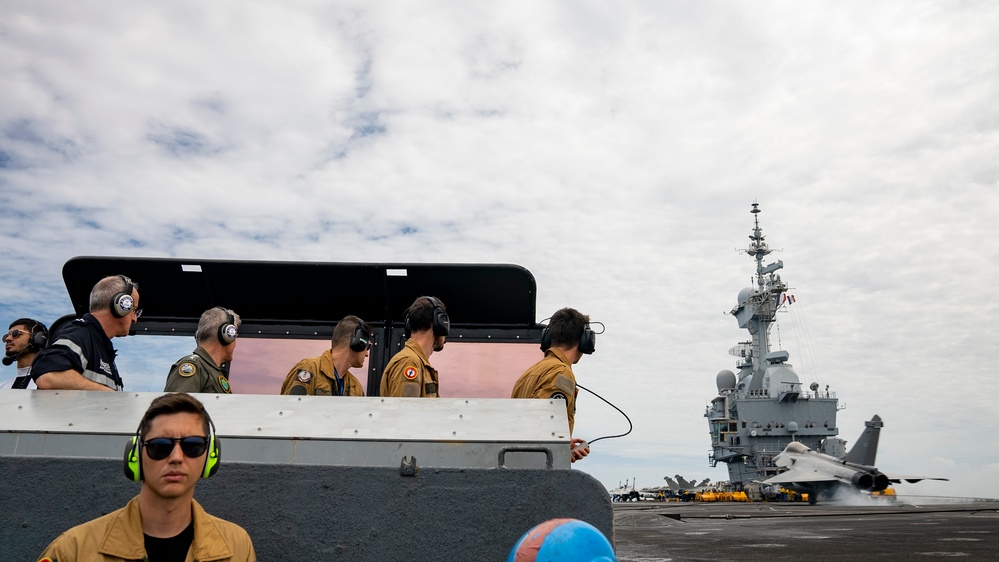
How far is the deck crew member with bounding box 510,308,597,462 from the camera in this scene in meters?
3.74

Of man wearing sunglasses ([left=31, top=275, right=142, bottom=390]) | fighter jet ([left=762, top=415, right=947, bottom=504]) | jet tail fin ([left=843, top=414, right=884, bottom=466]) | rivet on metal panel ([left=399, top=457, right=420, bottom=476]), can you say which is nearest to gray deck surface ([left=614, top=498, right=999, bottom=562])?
man wearing sunglasses ([left=31, top=275, right=142, bottom=390])

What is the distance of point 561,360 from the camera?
13.1ft

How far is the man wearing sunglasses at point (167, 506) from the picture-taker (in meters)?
1.92

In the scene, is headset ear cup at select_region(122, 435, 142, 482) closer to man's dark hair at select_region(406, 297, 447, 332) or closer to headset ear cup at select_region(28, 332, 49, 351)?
man's dark hair at select_region(406, 297, 447, 332)

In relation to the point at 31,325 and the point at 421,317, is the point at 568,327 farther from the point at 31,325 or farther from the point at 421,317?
the point at 31,325

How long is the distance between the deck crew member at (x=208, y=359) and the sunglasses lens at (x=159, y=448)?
4.72 ft

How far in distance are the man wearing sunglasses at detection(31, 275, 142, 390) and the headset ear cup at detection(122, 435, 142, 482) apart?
954 mm

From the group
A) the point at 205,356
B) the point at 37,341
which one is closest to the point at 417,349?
the point at 205,356

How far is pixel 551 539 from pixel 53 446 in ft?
6.00

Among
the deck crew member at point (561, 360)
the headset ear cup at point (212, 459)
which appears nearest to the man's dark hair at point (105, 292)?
the headset ear cup at point (212, 459)

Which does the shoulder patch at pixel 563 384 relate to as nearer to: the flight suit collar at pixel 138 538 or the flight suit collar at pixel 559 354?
the flight suit collar at pixel 559 354

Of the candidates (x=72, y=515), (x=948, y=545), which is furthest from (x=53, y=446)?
(x=948, y=545)

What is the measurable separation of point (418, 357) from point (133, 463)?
173 cm

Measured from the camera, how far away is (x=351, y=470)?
7.40ft
